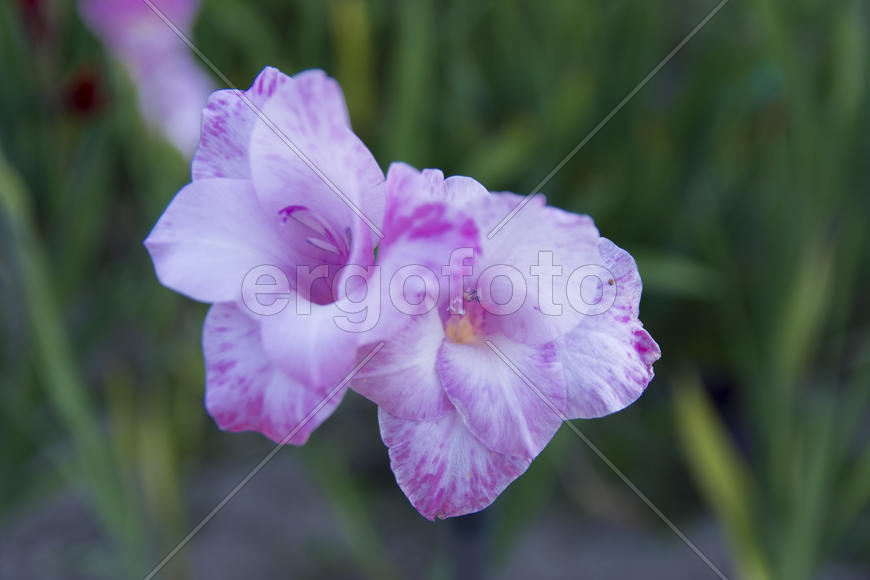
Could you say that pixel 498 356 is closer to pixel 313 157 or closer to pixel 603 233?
pixel 313 157

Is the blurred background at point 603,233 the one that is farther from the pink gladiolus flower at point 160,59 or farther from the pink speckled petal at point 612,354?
the pink speckled petal at point 612,354

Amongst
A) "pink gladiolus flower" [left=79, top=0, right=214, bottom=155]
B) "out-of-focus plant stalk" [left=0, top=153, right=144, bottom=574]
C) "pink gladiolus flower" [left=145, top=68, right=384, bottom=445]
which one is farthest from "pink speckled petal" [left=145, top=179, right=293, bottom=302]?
"pink gladiolus flower" [left=79, top=0, right=214, bottom=155]

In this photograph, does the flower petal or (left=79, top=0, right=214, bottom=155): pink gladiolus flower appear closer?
the flower petal

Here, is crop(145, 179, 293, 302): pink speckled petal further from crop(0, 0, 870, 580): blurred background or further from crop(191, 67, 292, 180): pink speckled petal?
crop(0, 0, 870, 580): blurred background

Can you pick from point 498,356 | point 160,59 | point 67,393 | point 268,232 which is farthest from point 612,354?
point 160,59

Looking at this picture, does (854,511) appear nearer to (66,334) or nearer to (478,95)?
(478,95)

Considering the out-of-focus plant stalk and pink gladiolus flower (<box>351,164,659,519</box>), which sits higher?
pink gladiolus flower (<box>351,164,659,519</box>)

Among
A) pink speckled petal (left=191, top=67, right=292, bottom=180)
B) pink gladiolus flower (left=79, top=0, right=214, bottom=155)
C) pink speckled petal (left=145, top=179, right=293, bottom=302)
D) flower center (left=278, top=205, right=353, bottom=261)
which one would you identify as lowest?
pink gladiolus flower (left=79, top=0, right=214, bottom=155)
